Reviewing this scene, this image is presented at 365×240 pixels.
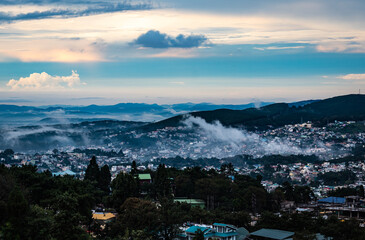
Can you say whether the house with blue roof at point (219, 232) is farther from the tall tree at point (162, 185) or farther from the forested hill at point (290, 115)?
the forested hill at point (290, 115)

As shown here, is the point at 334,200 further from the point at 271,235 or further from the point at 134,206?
the point at 134,206

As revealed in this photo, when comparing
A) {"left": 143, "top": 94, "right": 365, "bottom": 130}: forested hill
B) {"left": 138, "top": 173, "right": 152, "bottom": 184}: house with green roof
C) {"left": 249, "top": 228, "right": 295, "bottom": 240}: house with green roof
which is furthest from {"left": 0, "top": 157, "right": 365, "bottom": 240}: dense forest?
{"left": 143, "top": 94, "right": 365, "bottom": 130}: forested hill

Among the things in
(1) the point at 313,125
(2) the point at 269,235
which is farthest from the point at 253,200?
(1) the point at 313,125

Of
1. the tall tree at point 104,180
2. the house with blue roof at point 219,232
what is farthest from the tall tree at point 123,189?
the house with blue roof at point 219,232

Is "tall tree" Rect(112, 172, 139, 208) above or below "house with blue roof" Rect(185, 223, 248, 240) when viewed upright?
above

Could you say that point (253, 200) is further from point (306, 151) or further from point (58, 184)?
point (306, 151)

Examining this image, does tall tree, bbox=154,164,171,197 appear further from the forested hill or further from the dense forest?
the forested hill
